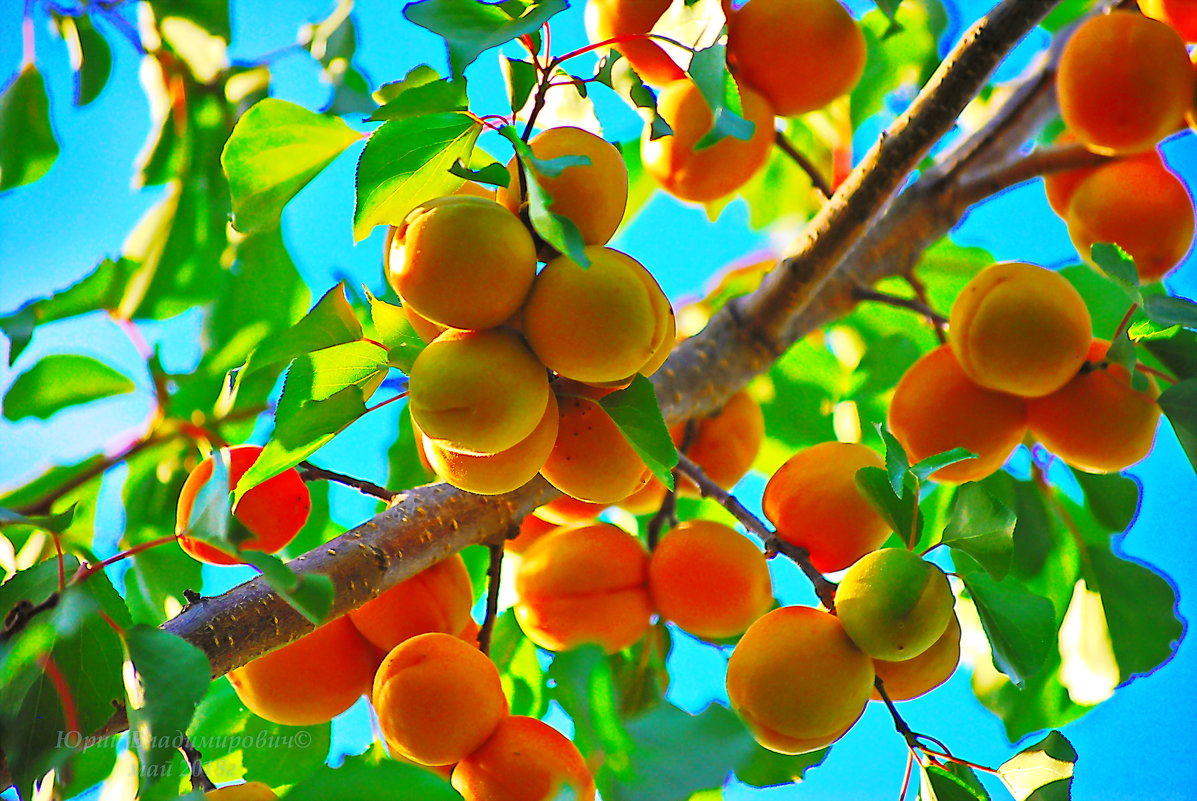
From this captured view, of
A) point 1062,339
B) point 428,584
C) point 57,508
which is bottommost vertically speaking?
point 57,508

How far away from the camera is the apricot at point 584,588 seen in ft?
2.22

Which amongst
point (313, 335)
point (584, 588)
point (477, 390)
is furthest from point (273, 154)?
point (584, 588)

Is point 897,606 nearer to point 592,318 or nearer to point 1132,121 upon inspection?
point 592,318

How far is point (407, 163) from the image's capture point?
1.57 ft

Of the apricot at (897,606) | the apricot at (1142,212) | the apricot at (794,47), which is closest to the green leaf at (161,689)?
the apricot at (897,606)

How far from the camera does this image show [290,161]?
559mm

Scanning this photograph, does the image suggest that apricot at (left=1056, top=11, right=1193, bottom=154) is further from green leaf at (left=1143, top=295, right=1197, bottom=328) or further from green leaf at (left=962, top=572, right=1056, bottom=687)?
green leaf at (left=962, top=572, right=1056, bottom=687)

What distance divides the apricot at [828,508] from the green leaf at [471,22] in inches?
12.7

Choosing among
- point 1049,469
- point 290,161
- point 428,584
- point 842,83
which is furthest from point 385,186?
point 1049,469

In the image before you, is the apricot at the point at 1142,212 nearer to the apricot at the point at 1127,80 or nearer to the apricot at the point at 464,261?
the apricot at the point at 1127,80

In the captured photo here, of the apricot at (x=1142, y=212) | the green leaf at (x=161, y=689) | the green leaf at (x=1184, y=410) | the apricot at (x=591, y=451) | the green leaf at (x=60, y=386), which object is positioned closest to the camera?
the green leaf at (x=161, y=689)

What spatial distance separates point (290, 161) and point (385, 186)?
0.10 m

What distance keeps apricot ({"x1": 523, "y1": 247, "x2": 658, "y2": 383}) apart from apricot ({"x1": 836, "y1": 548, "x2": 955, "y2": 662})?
0.18 metres

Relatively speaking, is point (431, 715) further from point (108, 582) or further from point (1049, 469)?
point (1049, 469)
